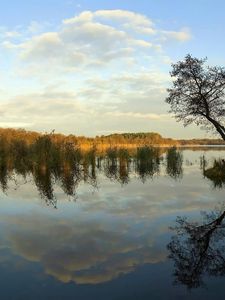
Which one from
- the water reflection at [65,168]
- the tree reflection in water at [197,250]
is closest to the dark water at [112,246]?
the tree reflection in water at [197,250]

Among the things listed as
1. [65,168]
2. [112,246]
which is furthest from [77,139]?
[112,246]

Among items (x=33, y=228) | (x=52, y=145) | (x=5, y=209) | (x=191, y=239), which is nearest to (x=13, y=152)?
(x=52, y=145)

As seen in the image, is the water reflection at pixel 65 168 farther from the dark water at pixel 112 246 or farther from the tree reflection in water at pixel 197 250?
the tree reflection in water at pixel 197 250

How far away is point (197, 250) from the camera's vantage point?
9547 mm

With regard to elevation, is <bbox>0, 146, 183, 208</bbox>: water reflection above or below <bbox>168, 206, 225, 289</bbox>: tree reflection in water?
above

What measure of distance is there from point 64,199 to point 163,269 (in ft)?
35.2

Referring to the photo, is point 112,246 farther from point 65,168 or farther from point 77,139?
point 77,139

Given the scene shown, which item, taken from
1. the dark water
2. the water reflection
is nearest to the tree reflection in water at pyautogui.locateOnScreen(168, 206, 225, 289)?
the dark water

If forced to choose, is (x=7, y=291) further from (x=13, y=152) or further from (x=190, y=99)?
(x=13, y=152)

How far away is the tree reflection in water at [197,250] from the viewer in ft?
25.9

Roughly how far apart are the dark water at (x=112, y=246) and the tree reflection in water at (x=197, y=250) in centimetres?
2

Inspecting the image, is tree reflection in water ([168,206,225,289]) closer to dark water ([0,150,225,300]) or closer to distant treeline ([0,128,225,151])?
dark water ([0,150,225,300])

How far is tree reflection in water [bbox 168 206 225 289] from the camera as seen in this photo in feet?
25.9

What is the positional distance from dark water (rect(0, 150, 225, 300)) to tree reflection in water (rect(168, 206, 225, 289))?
0.06ft
